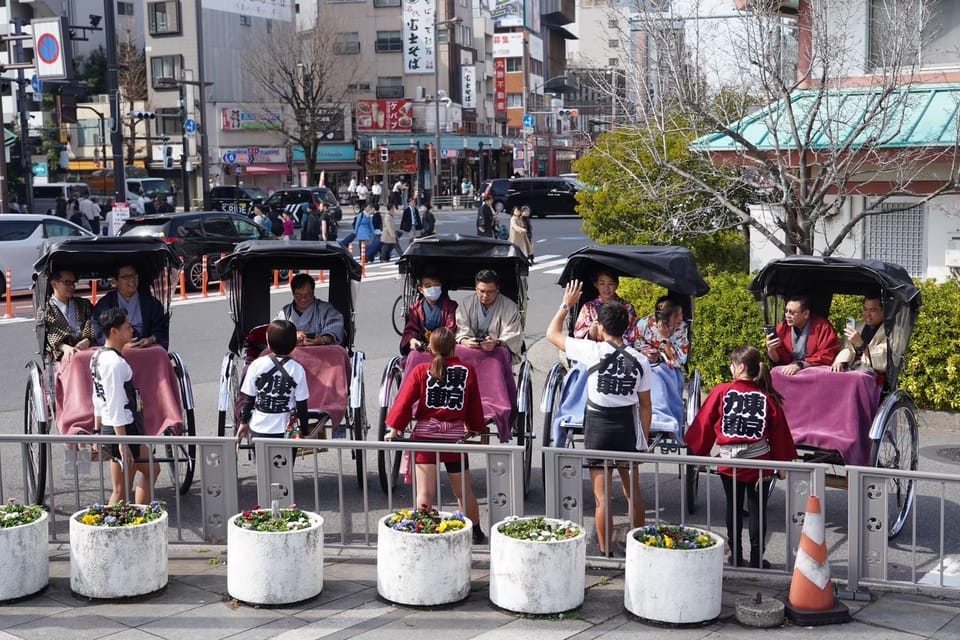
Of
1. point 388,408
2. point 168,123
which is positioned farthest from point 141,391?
point 168,123

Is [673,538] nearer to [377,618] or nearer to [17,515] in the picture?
[377,618]

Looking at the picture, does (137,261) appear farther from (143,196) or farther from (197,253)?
(143,196)

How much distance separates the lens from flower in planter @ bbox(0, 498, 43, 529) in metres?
6.64

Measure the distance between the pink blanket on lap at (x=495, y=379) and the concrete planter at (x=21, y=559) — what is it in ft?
10.6

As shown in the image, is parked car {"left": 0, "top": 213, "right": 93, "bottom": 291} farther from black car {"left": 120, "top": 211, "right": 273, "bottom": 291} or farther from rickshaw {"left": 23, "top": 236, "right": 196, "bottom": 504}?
rickshaw {"left": 23, "top": 236, "right": 196, "bottom": 504}

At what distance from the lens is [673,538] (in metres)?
6.38

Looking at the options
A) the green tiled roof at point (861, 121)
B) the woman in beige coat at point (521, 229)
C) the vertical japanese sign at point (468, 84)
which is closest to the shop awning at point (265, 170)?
the vertical japanese sign at point (468, 84)

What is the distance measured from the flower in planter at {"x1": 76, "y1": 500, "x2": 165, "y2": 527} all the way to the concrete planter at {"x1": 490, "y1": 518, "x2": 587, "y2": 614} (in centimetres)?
210

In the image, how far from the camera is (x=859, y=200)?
1628 cm

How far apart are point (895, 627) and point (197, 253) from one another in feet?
69.2

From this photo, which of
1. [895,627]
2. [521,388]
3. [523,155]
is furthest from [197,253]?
[523,155]

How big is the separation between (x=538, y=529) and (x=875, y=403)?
9.82ft

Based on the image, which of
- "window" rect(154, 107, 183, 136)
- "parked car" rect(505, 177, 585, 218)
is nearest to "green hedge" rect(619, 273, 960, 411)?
"parked car" rect(505, 177, 585, 218)

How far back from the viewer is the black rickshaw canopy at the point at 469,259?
9836mm
